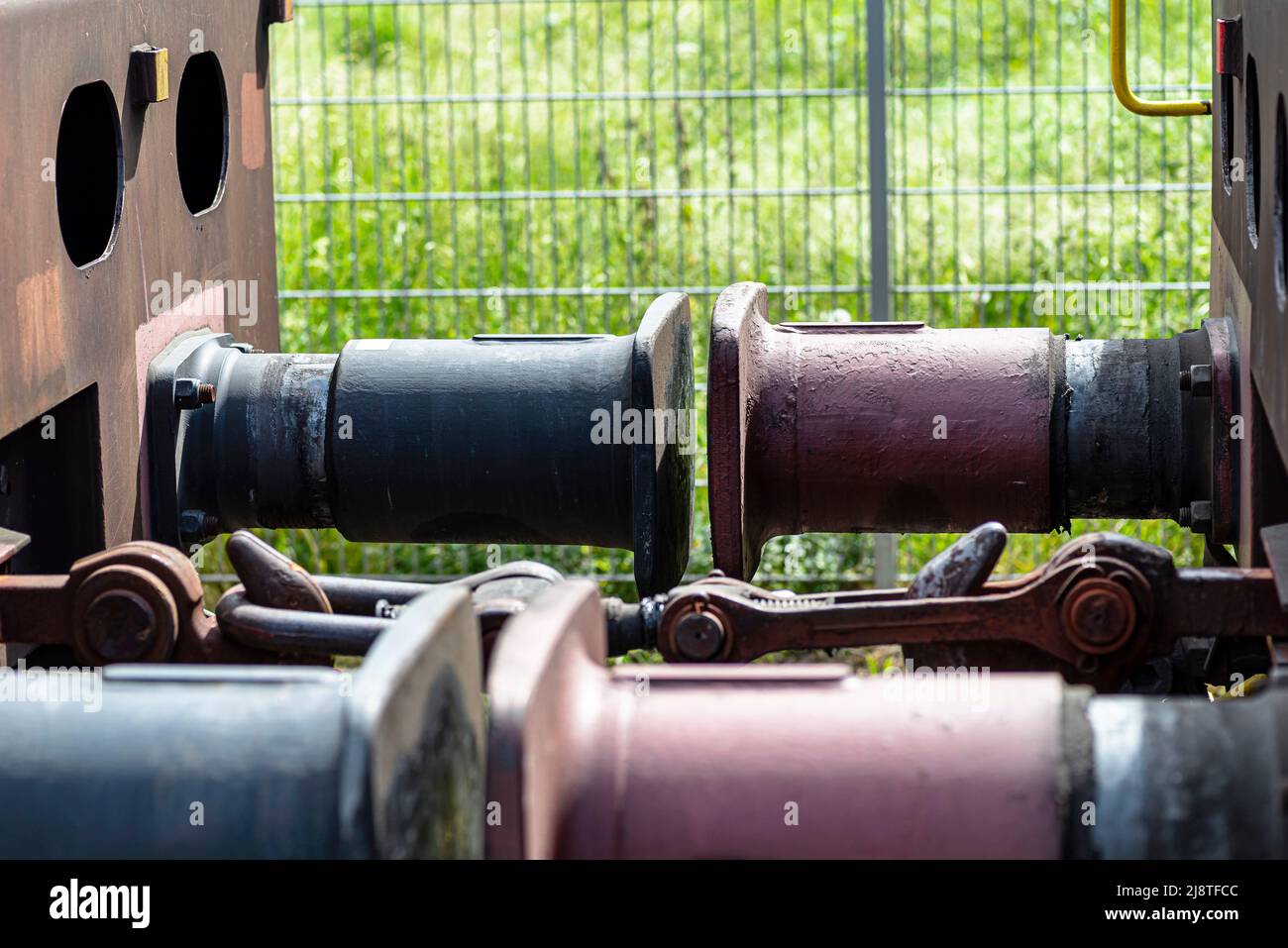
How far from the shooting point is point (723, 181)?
334 inches

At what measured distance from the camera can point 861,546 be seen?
6.25m

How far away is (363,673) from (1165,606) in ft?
5.01

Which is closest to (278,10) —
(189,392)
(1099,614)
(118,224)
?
(118,224)

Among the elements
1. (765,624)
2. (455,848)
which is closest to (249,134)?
(765,624)

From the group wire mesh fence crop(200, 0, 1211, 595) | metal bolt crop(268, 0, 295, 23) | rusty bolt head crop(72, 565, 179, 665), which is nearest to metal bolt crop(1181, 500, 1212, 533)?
rusty bolt head crop(72, 565, 179, 665)

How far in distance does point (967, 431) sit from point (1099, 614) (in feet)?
2.57

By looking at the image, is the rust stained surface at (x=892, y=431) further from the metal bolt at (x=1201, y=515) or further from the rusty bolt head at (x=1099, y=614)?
the rusty bolt head at (x=1099, y=614)

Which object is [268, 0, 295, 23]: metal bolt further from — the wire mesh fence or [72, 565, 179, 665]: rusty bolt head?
[72, 565, 179, 665]: rusty bolt head

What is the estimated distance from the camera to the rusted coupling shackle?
3529 millimetres

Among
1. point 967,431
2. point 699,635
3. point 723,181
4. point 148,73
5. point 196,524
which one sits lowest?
point 699,635

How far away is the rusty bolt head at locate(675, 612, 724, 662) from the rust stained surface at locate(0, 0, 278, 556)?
1.10 meters

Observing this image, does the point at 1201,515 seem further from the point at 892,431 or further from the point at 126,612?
the point at 126,612

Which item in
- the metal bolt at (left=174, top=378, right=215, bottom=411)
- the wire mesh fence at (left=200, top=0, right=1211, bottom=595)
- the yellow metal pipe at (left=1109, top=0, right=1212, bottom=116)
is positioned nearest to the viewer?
the metal bolt at (left=174, top=378, right=215, bottom=411)

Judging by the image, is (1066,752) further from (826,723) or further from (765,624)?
(765,624)
